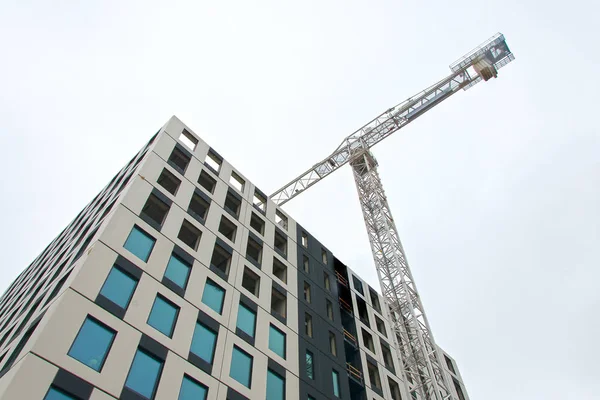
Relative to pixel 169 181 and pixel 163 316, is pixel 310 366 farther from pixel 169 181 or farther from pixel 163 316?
pixel 169 181

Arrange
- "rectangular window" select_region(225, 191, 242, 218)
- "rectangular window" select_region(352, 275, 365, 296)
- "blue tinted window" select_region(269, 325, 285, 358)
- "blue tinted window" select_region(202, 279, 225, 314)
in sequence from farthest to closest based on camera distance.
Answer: "rectangular window" select_region(352, 275, 365, 296)
"rectangular window" select_region(225, 191, 242, 218)
"blue tinted window" select_region(269, 325, 285, 358)
"blue tinted window" select_region(202, 279, 225, 314)

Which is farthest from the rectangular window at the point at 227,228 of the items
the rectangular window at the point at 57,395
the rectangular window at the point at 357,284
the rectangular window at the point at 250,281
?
the rectangular window at the point at 57,395

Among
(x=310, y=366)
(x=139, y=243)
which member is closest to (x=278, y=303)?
(x=310, y=366)

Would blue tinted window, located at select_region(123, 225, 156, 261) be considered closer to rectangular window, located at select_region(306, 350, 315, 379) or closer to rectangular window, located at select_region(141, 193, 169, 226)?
rectangular window, located at select_region(141, 193, 169, 226)

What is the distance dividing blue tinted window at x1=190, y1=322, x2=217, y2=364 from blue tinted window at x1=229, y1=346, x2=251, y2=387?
1432 millimetres

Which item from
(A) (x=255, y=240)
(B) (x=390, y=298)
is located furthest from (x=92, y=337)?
(B) (x=390, y=298)

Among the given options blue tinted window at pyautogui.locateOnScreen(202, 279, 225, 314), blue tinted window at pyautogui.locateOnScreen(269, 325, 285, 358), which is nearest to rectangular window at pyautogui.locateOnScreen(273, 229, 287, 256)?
blue tinted window at pyautogui.locateOnScreen(269, 325, 285, 358)

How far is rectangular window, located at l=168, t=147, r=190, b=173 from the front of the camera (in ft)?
116

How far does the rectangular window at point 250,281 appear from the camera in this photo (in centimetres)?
3238

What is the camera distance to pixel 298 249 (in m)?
40.1

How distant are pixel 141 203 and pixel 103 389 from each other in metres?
11.7

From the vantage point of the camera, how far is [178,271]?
27.1 meters

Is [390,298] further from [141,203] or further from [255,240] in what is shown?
[141,203]

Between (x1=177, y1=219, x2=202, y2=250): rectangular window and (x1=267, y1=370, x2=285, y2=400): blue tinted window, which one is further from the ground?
(x1=177, y1=219, x2=202, y2=250): rectangular window
